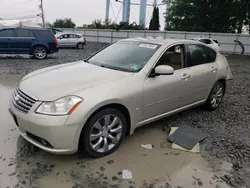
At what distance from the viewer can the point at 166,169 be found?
9.04 feet

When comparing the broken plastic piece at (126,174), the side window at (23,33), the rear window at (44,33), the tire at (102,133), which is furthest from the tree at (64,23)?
the broken plastic piece at (126,174)

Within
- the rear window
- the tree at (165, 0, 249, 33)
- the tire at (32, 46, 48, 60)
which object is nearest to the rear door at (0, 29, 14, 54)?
the tire at (32, 46, 48, 60)

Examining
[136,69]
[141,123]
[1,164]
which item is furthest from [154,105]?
[1,164]

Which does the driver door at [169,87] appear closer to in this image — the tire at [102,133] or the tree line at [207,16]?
the tire at [102,133]

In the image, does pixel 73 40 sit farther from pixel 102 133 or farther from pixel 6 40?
pixel 102 133

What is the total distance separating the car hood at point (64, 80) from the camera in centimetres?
261

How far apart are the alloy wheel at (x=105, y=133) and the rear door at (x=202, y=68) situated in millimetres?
1693

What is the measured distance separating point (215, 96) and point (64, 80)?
10.4ft

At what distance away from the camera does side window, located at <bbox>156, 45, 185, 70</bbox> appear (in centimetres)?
347

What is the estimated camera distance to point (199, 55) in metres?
4.14

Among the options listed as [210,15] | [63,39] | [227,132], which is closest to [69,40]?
[63,39]

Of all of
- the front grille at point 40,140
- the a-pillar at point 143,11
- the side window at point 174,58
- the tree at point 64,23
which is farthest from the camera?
the tree at point 64,23

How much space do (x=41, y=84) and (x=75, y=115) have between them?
0.73 metres

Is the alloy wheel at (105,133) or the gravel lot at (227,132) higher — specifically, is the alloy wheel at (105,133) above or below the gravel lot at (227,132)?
above
